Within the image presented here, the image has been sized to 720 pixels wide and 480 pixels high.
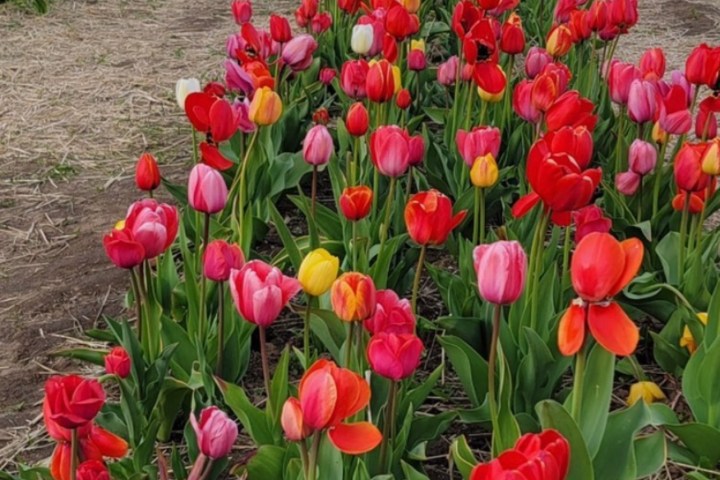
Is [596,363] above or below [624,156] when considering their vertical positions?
above

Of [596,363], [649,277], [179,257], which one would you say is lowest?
[179,257]

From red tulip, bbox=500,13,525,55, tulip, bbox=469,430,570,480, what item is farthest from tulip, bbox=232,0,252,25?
tulip, bbox=469,430,570,480

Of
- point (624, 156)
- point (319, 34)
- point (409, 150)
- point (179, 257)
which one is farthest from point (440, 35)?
point (409, 150)

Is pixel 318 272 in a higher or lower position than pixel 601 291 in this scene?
lower

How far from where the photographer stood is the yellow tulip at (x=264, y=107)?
7.45 feet

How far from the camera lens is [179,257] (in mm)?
2842

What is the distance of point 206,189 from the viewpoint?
72.1 inches

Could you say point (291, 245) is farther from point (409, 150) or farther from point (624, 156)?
point (624, 156)

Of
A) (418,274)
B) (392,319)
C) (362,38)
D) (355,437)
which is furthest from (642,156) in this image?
(355,437)

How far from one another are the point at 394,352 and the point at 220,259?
482 millimetres

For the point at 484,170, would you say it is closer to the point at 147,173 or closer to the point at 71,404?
the point at 147,173

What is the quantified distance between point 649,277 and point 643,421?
0.80 meters

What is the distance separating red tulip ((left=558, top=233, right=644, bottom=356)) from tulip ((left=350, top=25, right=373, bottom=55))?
Answer: 75.7 inches

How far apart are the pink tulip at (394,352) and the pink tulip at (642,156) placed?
3.88 ft
